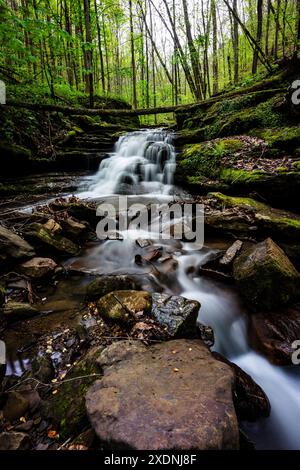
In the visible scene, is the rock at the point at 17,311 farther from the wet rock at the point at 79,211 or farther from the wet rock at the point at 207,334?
the wet rock at the point at 79,211

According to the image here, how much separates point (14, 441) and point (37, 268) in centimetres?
240

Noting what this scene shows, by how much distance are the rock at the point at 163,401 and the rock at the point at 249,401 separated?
0.40 meters

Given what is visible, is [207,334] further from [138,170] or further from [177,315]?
[138,170]

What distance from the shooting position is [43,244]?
174 inches

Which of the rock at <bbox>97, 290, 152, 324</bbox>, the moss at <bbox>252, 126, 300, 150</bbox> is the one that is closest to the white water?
the rock at <bbox>97, 290, 152, 324</bbox>

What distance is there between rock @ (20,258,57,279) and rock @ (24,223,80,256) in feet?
1.37

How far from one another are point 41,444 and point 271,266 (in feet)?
9.48

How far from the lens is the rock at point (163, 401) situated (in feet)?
5.27

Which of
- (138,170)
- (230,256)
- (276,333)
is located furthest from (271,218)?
(138,170)

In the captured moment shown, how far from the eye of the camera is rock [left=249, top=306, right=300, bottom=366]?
285 centimetres

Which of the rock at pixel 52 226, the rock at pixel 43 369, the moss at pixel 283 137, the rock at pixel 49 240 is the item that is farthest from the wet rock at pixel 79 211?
the moss at pixel 283 137
